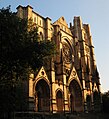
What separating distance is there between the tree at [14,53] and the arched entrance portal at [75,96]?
1879 centimetres

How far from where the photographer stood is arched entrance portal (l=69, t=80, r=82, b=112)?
37625 millimetres

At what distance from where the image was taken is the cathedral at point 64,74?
2931 cm

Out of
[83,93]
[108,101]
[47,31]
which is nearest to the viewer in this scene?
[47,31]

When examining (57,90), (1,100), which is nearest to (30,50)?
(1,100)

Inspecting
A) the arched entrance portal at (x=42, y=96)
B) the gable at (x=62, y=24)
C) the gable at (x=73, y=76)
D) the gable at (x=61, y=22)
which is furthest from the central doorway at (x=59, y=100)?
the gable at (x=61, y=22)

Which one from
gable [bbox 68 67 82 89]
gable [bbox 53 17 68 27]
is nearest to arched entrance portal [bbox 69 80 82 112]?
gable [bbox 68 67 82 89]

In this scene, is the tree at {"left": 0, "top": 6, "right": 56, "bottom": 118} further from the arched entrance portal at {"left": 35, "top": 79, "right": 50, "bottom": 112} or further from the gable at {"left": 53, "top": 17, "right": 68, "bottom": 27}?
the gable at {"left": 53, "top": 17, "right": 68, "bottom": 27}

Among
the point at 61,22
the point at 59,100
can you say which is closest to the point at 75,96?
the point at 59,100

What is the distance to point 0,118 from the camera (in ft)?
59.6

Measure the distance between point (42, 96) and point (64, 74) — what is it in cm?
567

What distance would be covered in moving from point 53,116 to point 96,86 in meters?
22.9

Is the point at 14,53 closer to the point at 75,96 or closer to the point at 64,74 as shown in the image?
the point at 64,74

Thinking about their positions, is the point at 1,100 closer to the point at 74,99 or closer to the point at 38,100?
the point at 38,100

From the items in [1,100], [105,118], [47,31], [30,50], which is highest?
[47,31]
